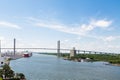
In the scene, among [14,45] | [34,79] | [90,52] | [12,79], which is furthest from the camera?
[90,52]

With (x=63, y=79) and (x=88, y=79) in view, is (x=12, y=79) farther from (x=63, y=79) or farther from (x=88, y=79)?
(x=88, y=79)

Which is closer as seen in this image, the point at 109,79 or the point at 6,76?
the point at 6,76

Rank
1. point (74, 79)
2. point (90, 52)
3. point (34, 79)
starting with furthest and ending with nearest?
point (90, 52) < point (74, 79) < point (34, 79)

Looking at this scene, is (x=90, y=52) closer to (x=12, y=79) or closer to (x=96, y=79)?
(x=96, y=79)

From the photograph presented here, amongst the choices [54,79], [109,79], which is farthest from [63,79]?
[109,79]

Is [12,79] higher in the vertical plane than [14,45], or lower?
lower

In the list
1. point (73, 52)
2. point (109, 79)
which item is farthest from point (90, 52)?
point (109, 79)

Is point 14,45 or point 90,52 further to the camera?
point 90,52

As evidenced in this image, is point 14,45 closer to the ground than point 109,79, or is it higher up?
higher up

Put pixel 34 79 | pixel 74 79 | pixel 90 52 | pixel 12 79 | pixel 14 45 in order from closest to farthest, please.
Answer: pixel 12 79 < pixel 34 79 < pixel 74 79 < pixel 14 45 < pixel 90 52

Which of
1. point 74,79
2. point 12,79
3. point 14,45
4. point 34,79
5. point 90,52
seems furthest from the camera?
point 90,52
